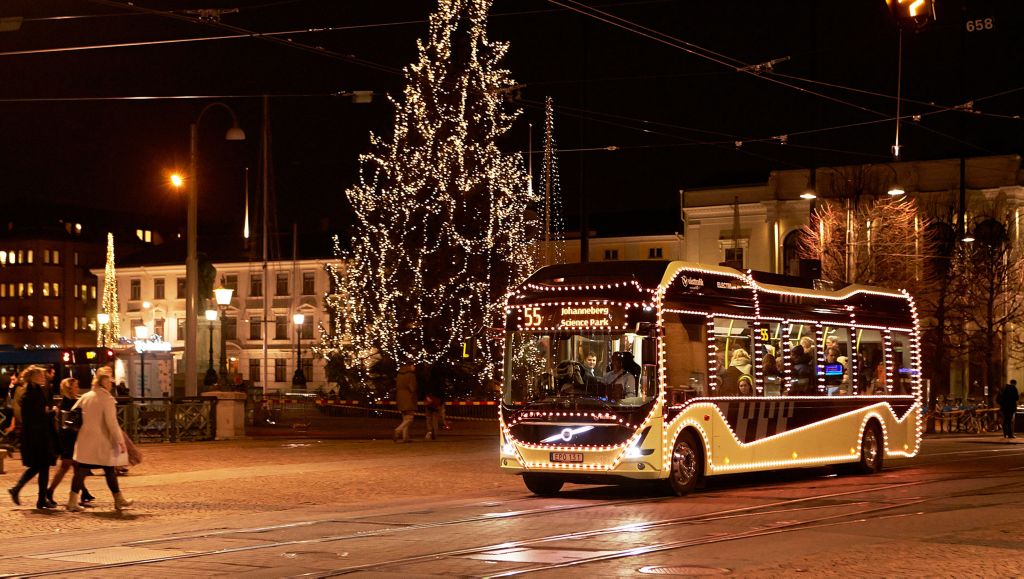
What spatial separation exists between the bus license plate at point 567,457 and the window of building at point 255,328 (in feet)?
270

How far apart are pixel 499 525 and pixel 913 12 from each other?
774 centimetres

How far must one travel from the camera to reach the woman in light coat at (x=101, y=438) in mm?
16828

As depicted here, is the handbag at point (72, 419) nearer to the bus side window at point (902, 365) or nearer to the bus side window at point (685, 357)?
the bus side window at point (685, 357)

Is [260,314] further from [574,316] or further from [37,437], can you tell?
[574,316]

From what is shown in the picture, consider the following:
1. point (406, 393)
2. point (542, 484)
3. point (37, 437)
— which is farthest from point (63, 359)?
point (542, 484)

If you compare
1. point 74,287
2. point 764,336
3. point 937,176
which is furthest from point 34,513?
point 74,287

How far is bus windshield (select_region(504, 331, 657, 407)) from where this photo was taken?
18344mm

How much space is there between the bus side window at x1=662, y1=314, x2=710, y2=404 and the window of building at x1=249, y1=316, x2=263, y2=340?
8196 centimetres

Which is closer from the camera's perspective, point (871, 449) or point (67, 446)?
point (67, 446)

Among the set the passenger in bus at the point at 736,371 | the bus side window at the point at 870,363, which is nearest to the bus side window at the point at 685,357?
the passenger in bus at the point at 736,371

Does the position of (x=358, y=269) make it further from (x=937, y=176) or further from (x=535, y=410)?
(x=937, y=176)

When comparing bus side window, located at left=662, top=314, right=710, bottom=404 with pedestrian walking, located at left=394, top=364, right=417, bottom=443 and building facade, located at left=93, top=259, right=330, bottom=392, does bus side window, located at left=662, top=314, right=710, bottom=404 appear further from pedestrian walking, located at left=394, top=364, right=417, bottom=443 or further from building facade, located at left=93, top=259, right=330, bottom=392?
building facade, located at left=93, top=259, right=330, bottom=392

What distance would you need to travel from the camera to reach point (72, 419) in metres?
17.5

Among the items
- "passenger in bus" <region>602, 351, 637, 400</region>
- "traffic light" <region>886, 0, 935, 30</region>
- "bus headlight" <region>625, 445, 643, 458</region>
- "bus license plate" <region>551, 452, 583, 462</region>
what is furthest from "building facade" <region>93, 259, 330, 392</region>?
"traffic light" <region>886, 0, 935, 30</region>
